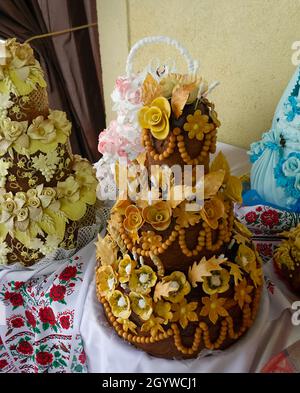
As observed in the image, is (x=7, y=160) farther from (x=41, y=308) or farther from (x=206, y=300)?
(x=206, y=300)

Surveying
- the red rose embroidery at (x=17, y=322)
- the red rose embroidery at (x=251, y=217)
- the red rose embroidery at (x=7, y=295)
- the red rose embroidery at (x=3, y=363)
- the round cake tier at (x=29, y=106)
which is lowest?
the red rose embroidery at (x=3, y=363)

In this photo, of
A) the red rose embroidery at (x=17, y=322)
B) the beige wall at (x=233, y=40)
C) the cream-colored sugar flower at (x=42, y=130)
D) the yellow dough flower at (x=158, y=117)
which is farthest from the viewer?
the beige wall at (x=233, y=40)

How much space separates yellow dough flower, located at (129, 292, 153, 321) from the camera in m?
0.73

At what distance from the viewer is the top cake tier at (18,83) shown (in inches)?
33.4

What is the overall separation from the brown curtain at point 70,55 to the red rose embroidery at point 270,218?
1.16 m

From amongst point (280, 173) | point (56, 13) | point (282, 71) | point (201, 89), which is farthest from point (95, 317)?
point (56, 13)

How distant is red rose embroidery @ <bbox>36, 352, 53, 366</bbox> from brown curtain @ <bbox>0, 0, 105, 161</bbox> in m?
1.23

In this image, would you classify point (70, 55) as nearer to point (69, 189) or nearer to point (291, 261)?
point (69, 189)

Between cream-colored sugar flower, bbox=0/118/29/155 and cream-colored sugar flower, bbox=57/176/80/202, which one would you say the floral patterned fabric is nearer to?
cream-colored sugar flower, bbox=57/176/80/202

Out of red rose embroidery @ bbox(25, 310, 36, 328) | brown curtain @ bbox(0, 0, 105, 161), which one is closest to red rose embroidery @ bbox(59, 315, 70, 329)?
red rose embroidery @ bbox(25, 310, 36, 328)

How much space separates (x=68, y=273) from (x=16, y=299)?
0.46ft

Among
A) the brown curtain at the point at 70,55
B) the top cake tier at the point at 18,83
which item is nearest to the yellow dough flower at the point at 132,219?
the top cake tier at the point at 18,83

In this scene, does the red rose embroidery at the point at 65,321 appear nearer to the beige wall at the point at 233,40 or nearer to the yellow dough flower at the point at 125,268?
the yellow dough flower at the point at 125,268

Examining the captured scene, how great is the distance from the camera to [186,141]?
677mm
